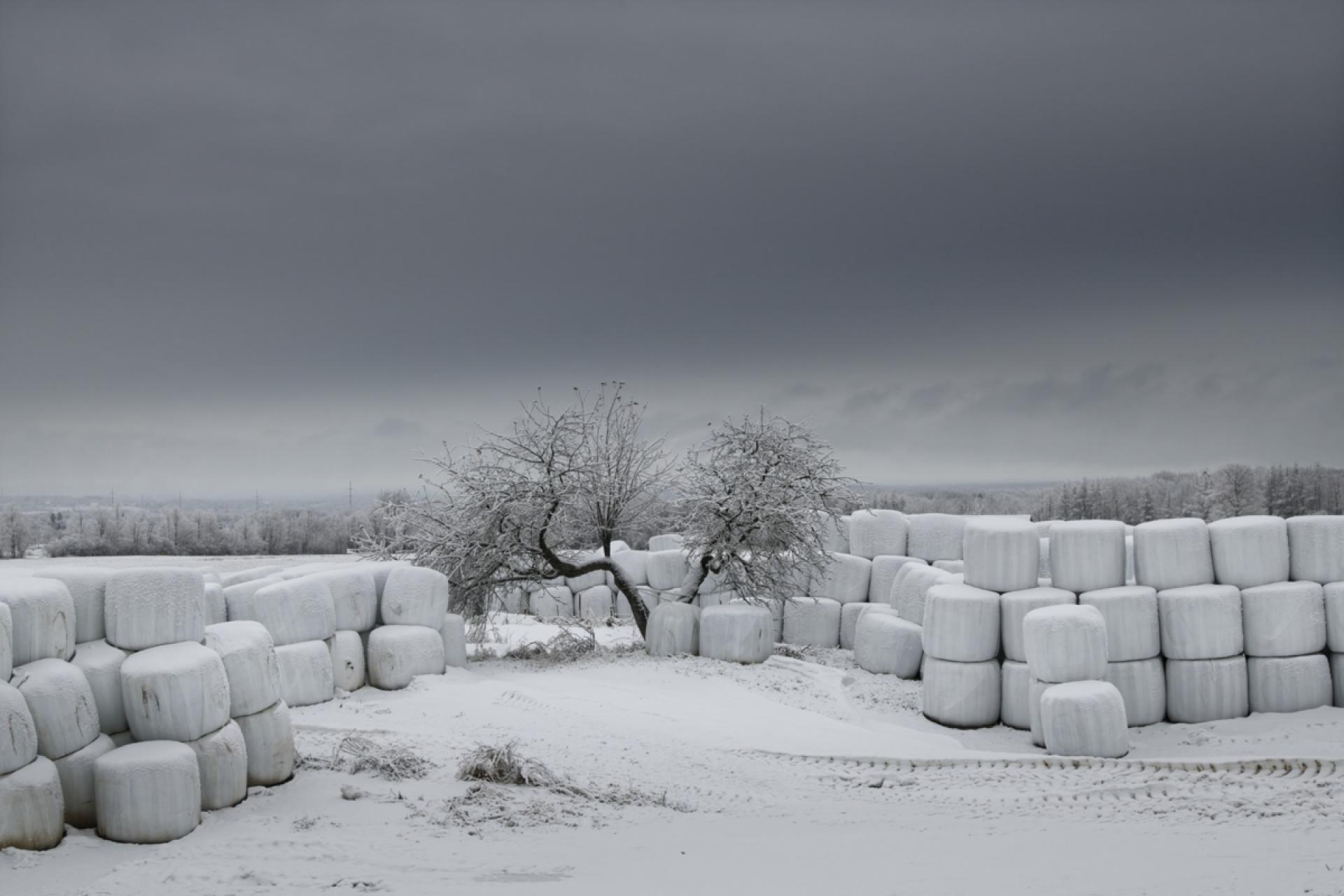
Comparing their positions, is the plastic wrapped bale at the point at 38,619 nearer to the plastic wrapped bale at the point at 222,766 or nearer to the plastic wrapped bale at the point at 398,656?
the plastic wrapped bale at the point at 222,766

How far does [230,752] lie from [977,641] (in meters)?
7.33

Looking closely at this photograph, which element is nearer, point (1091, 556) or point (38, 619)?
point (38, 619)

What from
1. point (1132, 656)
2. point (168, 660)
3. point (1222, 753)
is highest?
point (168, 660)

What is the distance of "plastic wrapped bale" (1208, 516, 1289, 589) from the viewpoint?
34.9 ft

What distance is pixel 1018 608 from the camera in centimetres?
1073

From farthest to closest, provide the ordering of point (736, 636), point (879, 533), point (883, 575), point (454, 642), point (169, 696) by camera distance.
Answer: point (879, 533) < point (883, 575) < point (736, 636) < point (454, 642) < point (169, 696)

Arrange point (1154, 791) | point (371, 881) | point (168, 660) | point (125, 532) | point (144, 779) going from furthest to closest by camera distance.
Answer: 1. point (125, 532)
2. point (1154, 791)
3. point (168, 660)
4. point (144, 779)
5. point (371, 881)

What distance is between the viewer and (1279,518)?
1079 cm

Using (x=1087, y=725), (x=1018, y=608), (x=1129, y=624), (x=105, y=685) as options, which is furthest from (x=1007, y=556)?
(x=105, y=685)

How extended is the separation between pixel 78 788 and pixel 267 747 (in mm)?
1322

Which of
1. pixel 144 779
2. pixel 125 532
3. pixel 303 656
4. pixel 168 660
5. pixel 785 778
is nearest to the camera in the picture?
pixel 144 779

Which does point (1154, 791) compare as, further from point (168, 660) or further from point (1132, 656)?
point (168, 660)

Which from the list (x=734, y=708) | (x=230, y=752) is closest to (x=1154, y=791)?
(x=734, y=708)

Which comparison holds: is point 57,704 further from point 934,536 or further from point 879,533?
point 934,536
